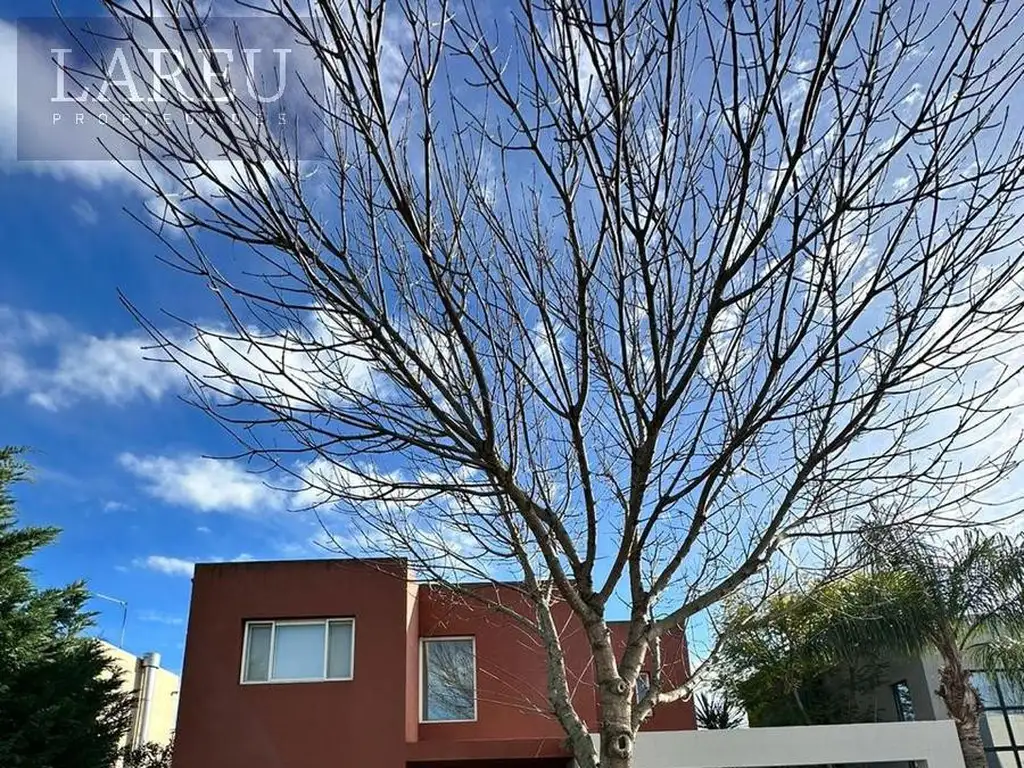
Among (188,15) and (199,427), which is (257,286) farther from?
(199,427)

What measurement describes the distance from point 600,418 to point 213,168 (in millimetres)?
3669

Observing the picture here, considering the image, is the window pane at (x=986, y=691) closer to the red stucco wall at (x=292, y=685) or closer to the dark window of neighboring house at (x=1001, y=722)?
the dark window of neighboring house at (x=1001, y=722)

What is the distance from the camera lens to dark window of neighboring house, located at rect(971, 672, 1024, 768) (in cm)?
1398

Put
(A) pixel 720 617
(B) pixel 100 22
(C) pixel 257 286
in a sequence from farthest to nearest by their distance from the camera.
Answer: (A) pixel 720 617 < (C) pixel 257 286 < (B) pixel 100 22

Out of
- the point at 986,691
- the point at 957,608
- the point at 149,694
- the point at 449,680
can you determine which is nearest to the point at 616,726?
the point at 449,680

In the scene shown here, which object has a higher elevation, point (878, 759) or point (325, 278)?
point (325, 278)

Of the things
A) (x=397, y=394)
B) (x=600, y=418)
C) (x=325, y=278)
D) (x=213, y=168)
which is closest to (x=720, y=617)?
(x=600, y=418)

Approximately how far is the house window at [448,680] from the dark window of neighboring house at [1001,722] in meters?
8.31

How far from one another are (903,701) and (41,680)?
15.2m

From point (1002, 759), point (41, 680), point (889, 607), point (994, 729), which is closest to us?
point (889, 607)

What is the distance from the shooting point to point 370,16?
307 centimetres

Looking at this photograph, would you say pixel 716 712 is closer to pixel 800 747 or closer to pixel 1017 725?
pixel 1017 725

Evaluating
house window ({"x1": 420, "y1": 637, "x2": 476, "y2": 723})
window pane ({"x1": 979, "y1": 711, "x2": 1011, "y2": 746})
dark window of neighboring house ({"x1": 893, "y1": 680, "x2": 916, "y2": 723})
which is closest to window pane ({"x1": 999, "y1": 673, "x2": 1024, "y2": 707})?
window pane ({"x1": 979, "y1": 711, "x2": 1011, "y2": 746})

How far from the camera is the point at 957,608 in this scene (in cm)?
1255
